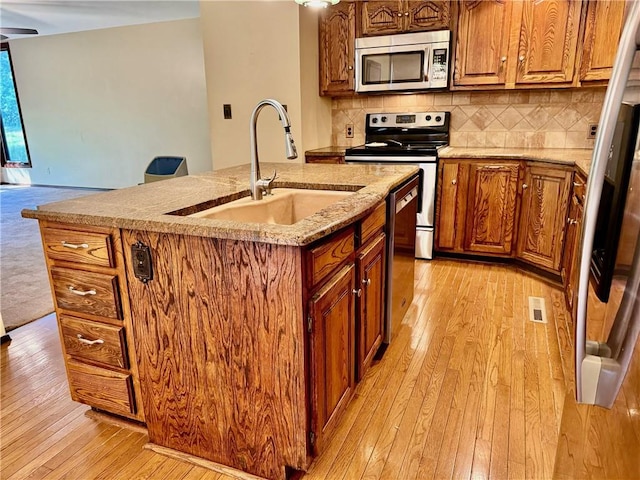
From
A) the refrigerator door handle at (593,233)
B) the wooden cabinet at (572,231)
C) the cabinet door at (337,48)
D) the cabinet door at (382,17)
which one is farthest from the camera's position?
the cabinet door at (337,48)

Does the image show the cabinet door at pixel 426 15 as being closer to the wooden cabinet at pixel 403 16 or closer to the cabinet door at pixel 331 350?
the wooden cabinet at pixel 403 16

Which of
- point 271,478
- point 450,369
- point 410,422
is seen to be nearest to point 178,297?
point 271,478

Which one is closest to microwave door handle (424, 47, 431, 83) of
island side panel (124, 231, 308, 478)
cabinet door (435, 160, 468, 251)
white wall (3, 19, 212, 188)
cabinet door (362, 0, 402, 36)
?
cabinet door (362, 0, 402, 36)

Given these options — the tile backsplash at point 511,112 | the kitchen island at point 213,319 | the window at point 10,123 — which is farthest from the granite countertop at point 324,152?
the window at point 10,123

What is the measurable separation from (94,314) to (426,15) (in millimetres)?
3306

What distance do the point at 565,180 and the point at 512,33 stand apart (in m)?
1.24

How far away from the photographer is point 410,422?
1779 millimetres

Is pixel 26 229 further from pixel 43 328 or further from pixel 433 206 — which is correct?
pixel 433 206

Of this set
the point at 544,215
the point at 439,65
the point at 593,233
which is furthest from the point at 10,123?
the point at 593,233

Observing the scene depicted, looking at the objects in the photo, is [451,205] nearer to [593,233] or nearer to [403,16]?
[403,16]

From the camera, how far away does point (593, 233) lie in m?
0.76

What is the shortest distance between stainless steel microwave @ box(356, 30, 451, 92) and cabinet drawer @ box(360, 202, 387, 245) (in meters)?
2.06

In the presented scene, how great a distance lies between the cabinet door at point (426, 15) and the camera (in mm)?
3496

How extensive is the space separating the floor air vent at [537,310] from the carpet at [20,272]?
3.08m
